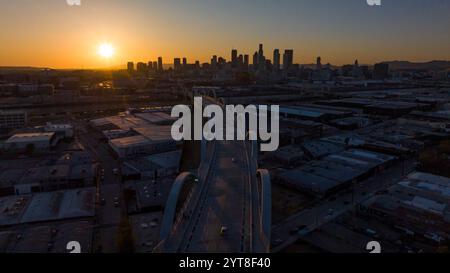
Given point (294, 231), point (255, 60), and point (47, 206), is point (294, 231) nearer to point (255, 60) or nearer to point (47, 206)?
point (47, 206)

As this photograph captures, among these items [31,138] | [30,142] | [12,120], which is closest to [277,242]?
[30,142]

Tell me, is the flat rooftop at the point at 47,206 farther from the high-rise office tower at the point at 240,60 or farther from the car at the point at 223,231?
the high-rise office tower at the point at 240,60

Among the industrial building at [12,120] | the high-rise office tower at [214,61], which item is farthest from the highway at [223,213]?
the high-rise office tower at [214,61]

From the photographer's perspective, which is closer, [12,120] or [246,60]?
[12,120]

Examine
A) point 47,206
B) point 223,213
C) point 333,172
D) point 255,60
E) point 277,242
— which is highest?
point 255,60

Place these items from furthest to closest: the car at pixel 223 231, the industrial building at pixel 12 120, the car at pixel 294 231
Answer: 1. the industrial building at pixel 12 120
2. the car at pixel 294 231
3. the car at pixel 223 231

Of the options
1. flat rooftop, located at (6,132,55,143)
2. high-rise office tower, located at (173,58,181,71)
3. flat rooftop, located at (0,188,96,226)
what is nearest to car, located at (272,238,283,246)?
flat rooftop, located at (0,188,96,226)

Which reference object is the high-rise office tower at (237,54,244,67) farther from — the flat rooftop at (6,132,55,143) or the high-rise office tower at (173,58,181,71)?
the flat rooftop at (6,132,55,143)
